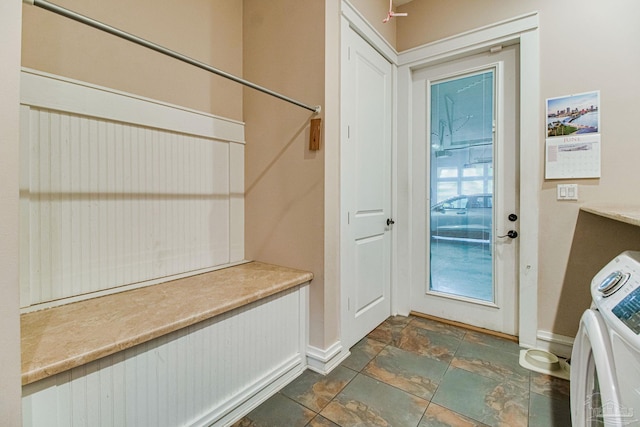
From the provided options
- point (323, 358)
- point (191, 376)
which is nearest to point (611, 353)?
point (323, 358)

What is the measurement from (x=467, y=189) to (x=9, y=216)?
8.46ft

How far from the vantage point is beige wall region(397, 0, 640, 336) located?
5.75ft

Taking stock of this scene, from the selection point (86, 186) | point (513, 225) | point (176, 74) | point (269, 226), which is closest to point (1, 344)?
point (86, 186)

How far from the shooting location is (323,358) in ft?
5.80

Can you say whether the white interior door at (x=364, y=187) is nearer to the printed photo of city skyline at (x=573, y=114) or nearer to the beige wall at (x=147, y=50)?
the beige wall at (x=147, y=50)

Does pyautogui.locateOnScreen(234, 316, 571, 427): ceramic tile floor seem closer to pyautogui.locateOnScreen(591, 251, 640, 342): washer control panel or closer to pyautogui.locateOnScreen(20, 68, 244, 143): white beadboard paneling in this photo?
pyautogui.locateOnScreen(591, 251, 640, 342): washer control panel

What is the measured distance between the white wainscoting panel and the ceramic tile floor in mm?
1007

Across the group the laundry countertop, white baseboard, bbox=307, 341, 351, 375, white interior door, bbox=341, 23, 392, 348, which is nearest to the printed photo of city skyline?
the laundry countertop

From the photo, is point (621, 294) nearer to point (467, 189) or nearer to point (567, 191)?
point (567, 191)

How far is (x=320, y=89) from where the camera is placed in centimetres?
175

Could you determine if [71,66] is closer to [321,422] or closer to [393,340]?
[321,422]

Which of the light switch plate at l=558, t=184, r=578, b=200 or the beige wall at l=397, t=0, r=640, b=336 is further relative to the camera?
the light switch plate at l=558, t=184, r=578, b=200

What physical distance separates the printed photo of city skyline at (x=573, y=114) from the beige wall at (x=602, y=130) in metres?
0.04

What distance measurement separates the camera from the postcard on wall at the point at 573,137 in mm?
1825
